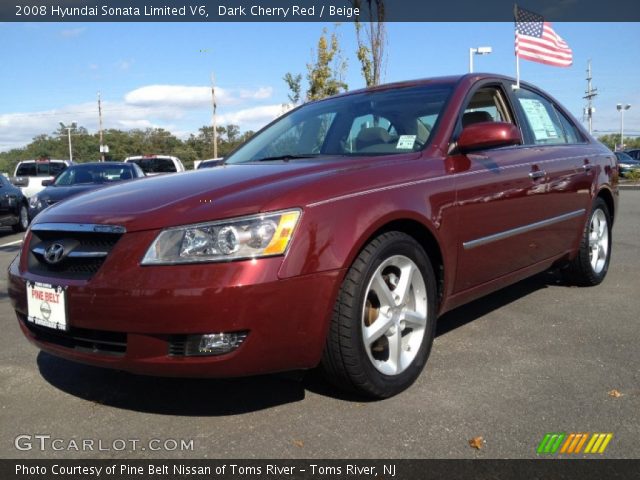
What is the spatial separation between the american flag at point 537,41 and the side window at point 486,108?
1.98m

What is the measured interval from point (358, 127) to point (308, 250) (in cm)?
151

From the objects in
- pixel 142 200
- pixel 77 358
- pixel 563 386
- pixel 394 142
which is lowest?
pixel 563 386

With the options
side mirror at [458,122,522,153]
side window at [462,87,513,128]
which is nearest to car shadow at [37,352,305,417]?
side mirror at [458,122,522,153]

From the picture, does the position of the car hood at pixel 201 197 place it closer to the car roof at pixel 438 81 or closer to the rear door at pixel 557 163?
the car roof at pixel 438 81

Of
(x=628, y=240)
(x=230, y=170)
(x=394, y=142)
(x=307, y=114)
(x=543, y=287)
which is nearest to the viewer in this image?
(x=230, y=170)

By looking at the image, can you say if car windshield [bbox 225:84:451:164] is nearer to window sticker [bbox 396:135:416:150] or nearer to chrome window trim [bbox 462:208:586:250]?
window sticker [bbox 396:135:416:150]

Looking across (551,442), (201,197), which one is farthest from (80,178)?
(551,442)

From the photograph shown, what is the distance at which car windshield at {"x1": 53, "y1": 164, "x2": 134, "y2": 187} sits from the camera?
1082 cm

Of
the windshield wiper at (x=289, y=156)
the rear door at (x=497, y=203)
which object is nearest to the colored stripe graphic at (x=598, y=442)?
the rear door at (x=497, y=203)

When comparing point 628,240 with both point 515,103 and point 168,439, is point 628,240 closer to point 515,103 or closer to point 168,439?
point 515,103

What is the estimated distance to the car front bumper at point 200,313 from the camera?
7.45 ft

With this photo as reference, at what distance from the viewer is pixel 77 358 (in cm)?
258

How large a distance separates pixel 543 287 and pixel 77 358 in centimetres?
389
